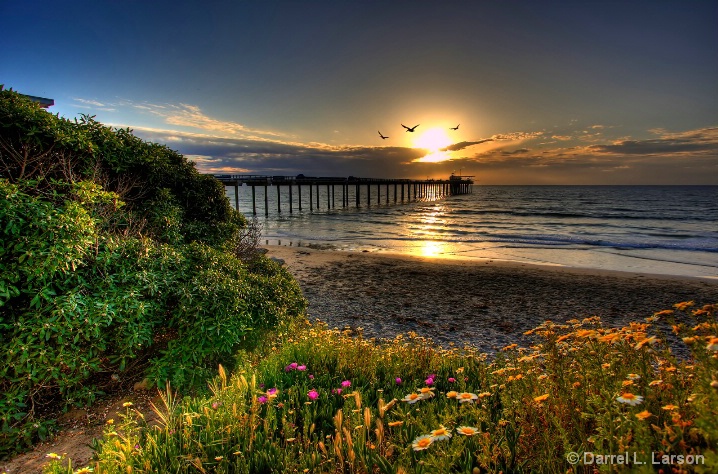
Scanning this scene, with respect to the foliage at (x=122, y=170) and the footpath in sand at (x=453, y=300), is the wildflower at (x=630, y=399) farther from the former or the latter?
the foliage at (x=122, y=170)

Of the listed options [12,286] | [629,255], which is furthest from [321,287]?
[629,255]

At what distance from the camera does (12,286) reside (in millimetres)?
3852

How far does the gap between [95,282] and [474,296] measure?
9.50 metres

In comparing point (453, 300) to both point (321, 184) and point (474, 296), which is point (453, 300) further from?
point (321, 184)

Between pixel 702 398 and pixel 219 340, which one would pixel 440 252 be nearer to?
pixel 219 340

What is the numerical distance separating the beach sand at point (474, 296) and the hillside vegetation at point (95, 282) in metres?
3.51

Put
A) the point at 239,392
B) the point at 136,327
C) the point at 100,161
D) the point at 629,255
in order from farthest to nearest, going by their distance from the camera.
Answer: the point at 629,255 < the point at 100,161 < the point at 136,327 < the point at 239,392

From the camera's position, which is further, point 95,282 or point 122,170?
point 122,170

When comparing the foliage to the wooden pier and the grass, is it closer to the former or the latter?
the grass

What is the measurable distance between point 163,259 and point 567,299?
10.6m

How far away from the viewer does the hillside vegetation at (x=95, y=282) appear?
404 cm

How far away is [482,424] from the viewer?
335 cm

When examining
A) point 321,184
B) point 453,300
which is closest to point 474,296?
point 453,300

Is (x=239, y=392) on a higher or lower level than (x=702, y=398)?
lower
